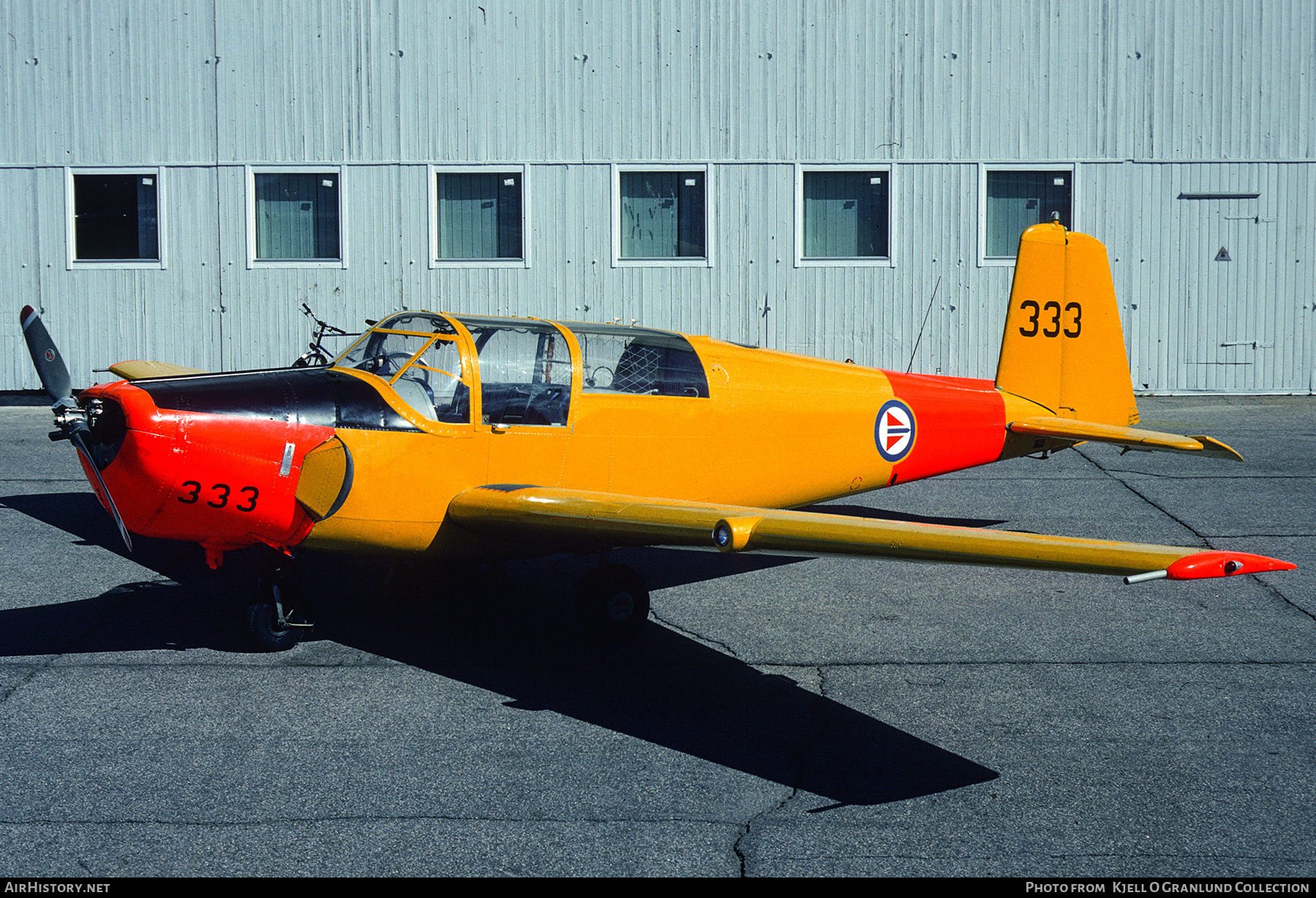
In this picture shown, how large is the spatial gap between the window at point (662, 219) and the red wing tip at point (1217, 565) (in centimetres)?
1207

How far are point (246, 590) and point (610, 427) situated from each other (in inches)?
117

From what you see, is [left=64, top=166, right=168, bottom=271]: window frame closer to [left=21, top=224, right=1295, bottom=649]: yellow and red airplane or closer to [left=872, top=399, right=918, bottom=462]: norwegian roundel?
[left=21, top=224, right=1295, bottom=649]: yellow and red airplane

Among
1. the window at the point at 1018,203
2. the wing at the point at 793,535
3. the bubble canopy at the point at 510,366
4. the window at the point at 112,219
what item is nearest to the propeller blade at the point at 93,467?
the bubble canopy at the point at 510,366

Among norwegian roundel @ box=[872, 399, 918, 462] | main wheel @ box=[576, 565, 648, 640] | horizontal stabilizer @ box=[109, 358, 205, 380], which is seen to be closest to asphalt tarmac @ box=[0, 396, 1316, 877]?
main wheel @ box=[576, 565, 648, 640]

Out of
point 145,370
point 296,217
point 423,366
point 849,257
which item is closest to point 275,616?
point 423,366

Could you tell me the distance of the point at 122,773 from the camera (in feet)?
16.0

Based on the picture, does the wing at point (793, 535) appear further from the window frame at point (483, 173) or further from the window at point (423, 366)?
the window frame at point (483, 173)

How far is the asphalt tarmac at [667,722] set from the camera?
4266mm

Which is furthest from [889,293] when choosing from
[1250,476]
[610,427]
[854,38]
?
[610,427]

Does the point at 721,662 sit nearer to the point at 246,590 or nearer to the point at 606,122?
the point at 246,590

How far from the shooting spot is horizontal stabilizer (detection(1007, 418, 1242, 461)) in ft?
23.9

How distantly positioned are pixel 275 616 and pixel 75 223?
482 inches

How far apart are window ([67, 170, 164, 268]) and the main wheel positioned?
1207 cm

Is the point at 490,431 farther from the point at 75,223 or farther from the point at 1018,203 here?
the point at 75,223
